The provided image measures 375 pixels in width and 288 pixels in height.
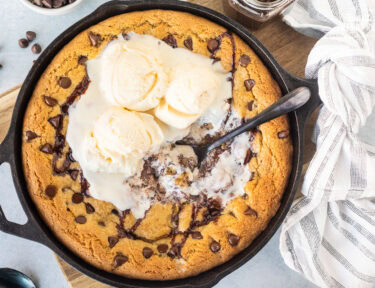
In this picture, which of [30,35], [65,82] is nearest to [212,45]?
[65,82]

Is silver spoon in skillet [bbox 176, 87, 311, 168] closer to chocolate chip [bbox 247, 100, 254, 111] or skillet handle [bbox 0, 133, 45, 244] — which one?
chocolate chip [bbox 247, 100, 254, 111]

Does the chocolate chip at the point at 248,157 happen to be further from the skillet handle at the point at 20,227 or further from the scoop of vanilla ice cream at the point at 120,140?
the skillet handle at the point at 20,227

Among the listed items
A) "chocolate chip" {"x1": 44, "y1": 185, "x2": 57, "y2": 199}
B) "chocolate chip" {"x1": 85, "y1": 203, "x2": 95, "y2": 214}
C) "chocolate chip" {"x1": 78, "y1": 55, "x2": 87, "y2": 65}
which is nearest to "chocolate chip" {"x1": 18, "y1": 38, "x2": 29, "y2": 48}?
"chocolate chip" {"x1": 78, "y1": 55, "x2": 87, "y2": 65}

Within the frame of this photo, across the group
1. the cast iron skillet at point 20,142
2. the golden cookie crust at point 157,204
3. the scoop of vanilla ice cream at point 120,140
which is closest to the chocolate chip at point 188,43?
the golden cookie crust at point 157,204

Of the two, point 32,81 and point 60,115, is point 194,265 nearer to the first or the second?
point 60,115

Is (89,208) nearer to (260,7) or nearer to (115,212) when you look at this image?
(115,212)
